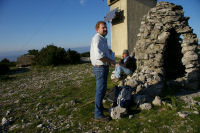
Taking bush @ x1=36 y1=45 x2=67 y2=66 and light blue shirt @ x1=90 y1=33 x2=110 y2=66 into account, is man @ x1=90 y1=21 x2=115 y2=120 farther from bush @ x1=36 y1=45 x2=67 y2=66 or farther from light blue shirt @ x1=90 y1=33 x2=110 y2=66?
bush @ x1=36 y1=45 x2=67 y2=66

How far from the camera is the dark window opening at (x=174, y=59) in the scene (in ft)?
25.0

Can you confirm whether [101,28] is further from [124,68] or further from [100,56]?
[124,68]

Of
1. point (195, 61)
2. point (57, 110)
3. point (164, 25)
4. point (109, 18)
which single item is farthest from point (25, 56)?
point (195, 61)

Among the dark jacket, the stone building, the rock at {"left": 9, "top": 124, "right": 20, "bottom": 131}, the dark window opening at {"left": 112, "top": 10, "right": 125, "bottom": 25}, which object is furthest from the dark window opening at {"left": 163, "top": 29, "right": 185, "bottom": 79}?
the dark window opening at {"left": 112, "top": 10, "right": 125, "bottom": 25}

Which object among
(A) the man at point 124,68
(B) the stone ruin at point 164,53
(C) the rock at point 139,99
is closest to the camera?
(C) the rock at point 139,99

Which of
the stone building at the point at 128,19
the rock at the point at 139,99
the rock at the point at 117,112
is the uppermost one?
the stone building at the point at 128,19

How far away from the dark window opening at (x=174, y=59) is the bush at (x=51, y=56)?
14.1m

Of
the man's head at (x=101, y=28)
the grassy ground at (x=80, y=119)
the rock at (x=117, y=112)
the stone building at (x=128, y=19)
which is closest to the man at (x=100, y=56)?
the man's head at (x=101, y=28)

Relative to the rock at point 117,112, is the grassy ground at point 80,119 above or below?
below

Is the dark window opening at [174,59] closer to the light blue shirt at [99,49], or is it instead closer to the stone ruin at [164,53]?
the stone ruin at [164,53]

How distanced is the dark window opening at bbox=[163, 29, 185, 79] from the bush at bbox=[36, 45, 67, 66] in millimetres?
14118

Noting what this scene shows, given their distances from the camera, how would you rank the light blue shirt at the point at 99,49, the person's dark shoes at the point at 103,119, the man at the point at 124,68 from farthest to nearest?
the man at the point at 124,68, the person's dark shoes at the point at 103,119, the light blue shirt at the point at 99,49

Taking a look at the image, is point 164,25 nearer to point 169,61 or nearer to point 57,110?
point 169,61

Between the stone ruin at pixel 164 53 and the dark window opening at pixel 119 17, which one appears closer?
the stone ruin at pixel 164 53
